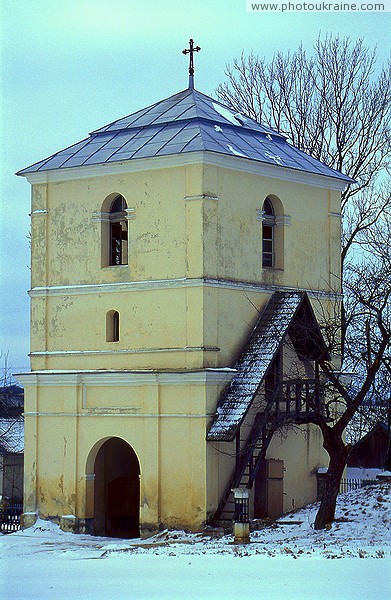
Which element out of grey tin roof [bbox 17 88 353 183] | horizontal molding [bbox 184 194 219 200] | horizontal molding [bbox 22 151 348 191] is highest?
grey tin roof [bbox 17 88 353 183]

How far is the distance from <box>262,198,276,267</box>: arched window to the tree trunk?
5.42 m

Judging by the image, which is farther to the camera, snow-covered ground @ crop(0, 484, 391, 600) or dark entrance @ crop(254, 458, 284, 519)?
dark entrance @ crop(254, 458, 284, 519)

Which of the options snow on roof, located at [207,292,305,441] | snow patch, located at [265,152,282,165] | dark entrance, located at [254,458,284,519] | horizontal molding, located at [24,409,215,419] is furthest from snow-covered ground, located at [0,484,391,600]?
snow patch, located at [265,152,282,165]

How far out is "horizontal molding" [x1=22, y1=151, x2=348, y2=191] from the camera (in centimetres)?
2947

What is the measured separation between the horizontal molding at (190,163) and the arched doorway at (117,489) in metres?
6.10

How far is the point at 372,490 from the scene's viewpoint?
29891mm

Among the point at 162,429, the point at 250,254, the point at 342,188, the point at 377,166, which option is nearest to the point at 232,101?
the point at 377,166

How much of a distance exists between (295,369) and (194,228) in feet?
13.7

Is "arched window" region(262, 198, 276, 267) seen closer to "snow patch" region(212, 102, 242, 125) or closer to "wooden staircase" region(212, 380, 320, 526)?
"snow patch" region(212, 102, 242, 125)

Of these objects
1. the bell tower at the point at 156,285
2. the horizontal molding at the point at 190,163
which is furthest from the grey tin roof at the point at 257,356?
the horizontal molding at the point at 190,163

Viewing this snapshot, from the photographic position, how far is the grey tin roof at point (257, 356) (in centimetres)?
2856

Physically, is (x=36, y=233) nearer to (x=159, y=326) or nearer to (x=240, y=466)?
(x=159, y=326)

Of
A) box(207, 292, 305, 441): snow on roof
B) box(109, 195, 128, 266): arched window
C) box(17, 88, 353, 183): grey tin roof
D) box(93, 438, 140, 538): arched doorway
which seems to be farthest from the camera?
box(93, 438, 140, 538): arched doorway

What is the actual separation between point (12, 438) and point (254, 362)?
20.6m
